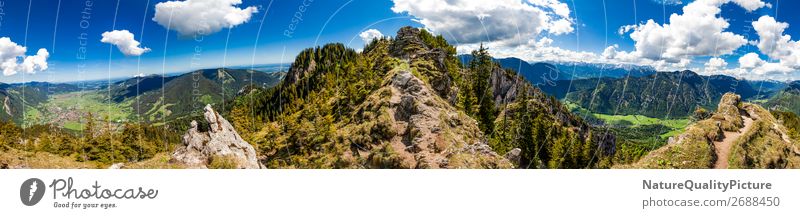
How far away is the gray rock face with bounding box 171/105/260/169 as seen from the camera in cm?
1766

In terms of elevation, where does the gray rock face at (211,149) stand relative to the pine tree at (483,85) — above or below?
below

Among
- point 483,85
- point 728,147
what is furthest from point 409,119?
point 483,85

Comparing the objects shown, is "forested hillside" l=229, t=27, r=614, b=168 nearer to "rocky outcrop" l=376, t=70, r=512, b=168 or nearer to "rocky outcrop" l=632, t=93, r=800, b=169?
"rocky outcrop" l=376, t=70, r=512, b=168

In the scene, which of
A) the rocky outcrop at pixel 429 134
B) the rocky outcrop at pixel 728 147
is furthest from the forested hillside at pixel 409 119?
the rocky outcrop at pixel 728 147

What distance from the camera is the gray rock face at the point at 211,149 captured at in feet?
57.9

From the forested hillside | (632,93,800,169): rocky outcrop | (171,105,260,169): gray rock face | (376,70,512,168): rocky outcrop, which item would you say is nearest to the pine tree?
the forested hillside

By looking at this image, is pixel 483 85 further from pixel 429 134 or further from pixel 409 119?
pixel 429 134

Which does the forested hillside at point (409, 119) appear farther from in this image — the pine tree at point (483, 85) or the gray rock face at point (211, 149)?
the gray rock face at point (211, 149)

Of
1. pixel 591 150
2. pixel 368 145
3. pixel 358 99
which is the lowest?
pixel 591 150

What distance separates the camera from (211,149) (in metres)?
18.7

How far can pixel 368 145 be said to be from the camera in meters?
24.4

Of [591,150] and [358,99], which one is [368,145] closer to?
[358,99]
